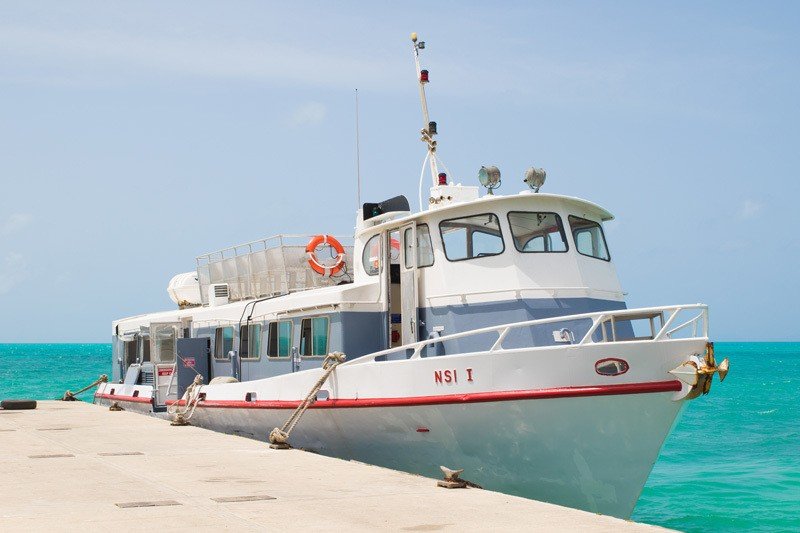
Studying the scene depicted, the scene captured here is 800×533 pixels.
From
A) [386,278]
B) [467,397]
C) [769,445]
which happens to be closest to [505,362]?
[467,397]

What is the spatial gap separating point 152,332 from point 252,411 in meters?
6.17

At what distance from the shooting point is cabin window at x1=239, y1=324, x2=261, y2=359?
1855cm

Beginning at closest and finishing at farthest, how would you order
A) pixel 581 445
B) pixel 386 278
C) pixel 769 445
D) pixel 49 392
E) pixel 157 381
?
pixel 581 445 < pixel 386 278 < pixel 157 381 < pixel 769 445 < pixel 49 392

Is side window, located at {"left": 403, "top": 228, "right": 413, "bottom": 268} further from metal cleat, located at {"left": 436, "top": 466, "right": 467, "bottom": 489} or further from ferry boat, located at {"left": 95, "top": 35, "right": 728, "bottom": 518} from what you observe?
metal cleat, located at {"left": 436, "top": 466, "right": 467, "bottom": 489}

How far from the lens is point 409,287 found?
14867 millimetres

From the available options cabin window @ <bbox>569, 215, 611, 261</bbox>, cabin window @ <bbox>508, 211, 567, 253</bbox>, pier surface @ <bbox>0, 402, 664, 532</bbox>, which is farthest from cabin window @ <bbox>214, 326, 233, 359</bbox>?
cabin window @ <bbox>569, 215, 611, 261</bbox>

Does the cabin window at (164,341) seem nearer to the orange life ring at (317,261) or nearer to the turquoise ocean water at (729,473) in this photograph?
the orange life ring at (317,261)

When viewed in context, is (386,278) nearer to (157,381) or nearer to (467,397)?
(467,397)

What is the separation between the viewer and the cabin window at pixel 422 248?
48.5 feet

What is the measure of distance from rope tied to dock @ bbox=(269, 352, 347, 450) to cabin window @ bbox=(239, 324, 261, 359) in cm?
377

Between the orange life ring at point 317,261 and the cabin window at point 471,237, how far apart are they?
4.36 meters

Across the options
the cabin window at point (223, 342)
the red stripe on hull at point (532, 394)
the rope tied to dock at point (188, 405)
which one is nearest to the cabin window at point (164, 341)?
the cabin window at point (223, 342)

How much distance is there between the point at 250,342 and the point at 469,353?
730 centimetres

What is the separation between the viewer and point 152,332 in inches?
875
